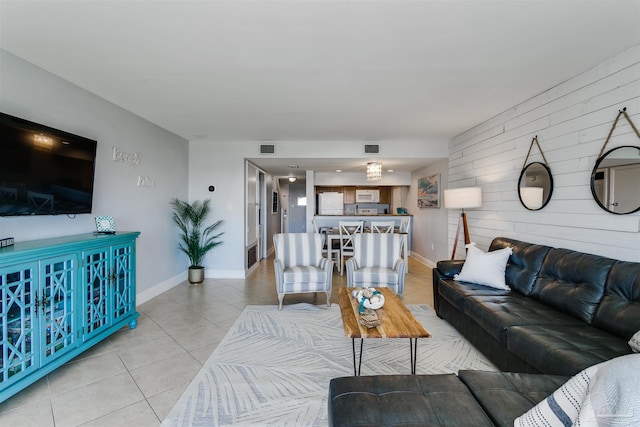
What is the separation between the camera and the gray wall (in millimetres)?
2219

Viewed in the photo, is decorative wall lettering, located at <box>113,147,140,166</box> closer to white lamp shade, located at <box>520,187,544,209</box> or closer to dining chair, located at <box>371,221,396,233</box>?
Answer: dining chair, located at <box>371,221,396,233</box>

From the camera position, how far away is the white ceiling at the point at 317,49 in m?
1.67

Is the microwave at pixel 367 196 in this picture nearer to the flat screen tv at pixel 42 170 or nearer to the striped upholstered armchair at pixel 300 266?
the striped upholstered armchair at pixel 300 266

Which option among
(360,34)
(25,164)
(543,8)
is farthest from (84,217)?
(543,8)

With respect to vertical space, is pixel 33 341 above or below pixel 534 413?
below

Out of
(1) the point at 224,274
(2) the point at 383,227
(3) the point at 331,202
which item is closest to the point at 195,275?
(1) the point at 224,274

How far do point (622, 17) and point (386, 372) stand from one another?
2.90 metres

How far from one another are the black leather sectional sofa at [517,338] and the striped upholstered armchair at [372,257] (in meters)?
0.67

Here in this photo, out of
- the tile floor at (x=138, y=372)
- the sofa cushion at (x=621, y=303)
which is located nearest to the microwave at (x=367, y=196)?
the tile floor at (x=138, y=372)

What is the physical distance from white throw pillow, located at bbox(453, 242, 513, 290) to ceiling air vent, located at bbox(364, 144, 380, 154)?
2713 mm

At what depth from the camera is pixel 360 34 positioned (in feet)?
6.25

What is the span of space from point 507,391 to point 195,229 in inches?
182

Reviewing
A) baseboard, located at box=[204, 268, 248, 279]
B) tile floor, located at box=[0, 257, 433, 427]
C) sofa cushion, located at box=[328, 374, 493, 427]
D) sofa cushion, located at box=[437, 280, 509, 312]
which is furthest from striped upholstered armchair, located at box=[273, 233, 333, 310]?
sofa cushion, located at box=[328, 374, 493, 427]

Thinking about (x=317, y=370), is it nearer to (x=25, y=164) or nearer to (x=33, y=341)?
(x=33, y=341)
